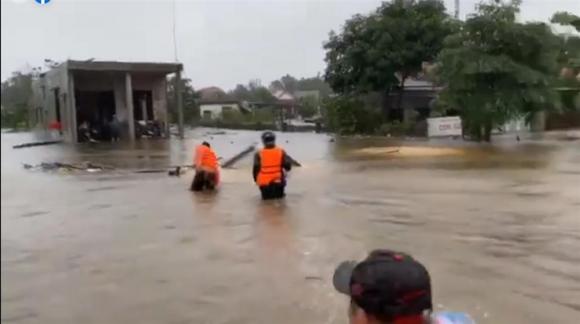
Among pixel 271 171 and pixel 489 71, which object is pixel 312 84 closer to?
pixel 271 171

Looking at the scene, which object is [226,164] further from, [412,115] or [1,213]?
[412,115]

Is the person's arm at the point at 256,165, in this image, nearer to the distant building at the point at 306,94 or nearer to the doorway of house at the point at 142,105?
the distant building at the point at 306,94

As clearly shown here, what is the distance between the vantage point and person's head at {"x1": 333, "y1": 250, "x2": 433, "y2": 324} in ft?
3.36

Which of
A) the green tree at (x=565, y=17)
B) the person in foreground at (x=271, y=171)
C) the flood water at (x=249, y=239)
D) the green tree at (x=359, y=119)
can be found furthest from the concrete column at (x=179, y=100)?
the green tree at (x=359, y=119)

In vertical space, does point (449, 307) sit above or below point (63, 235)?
below

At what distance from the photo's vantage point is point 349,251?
5262mm

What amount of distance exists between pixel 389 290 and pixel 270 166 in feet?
22.8

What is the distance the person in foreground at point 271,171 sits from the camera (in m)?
7.73

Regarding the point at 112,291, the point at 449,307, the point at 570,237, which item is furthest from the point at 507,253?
the point at 112,291

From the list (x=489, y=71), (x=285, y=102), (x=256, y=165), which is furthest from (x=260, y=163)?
(x=489, y=71)

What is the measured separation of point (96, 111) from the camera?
9.53ft

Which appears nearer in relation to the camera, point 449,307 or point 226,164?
point 449,307

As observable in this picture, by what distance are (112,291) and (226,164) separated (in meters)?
5.02

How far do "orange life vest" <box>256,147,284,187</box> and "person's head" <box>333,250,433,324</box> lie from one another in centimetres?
625
